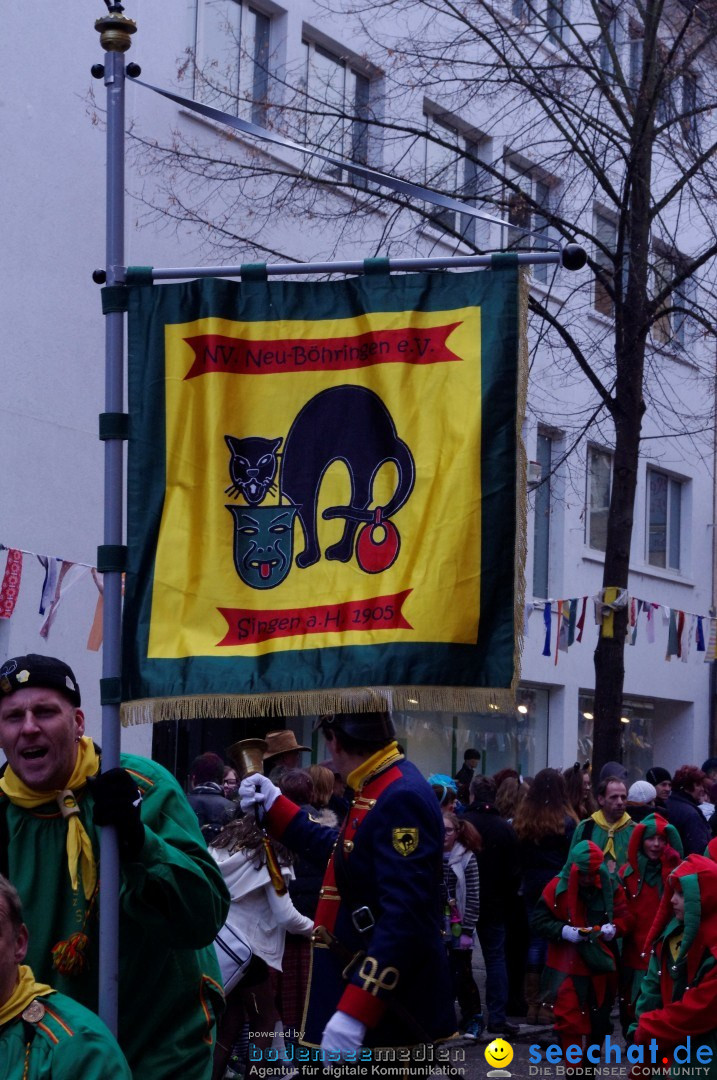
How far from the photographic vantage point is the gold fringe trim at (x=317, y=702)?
4.40 metres

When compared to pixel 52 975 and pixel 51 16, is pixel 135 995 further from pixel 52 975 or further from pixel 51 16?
pixel 51 16

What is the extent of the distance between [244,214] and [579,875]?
946 centimetres

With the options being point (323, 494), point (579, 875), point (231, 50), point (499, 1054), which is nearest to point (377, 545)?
point (323, 494)

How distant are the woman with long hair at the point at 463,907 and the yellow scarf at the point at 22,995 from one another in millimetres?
7611

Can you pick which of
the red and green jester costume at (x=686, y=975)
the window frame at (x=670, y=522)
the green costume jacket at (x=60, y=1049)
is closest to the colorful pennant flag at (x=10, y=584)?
the red and green jester costume at (x=686, y=975)

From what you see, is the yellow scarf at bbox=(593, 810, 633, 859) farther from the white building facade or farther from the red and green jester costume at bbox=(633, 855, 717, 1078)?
the white building facade

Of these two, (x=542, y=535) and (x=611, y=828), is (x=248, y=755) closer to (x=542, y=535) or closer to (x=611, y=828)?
(x=611, y=828)

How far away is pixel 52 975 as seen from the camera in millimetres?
3934

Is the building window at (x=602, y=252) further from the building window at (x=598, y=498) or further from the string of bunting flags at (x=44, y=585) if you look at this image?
the string of bunting flags at (x=44, y=585)

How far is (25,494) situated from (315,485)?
993cm

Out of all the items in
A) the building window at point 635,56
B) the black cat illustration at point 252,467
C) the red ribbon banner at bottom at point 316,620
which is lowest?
the red ribbon banner at bottom at point 316,620

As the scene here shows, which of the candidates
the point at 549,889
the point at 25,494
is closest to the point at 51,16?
the point at 25,494

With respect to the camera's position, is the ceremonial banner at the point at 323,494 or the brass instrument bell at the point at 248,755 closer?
the ceremonial banner at the point at 323,494

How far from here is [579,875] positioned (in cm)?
917
